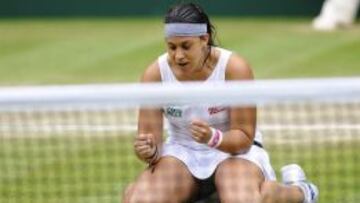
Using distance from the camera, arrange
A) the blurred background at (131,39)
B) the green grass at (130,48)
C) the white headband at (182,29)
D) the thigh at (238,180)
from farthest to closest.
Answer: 1. the blurred background at (131,39)
2. the green grass at (130,48)
3. the white headband at (182,29)
4. the thigh at (238,180)

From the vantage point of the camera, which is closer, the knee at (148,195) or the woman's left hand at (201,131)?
the woman's left hand at (201,131)

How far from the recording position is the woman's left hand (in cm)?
582

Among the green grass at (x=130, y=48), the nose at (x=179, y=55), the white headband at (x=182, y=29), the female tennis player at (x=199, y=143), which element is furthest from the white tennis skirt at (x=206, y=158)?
the green grass at (x=130, y=48)

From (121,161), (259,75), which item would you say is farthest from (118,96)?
(259,75)

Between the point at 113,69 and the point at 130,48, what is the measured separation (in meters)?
1.89

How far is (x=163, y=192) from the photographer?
238 inches

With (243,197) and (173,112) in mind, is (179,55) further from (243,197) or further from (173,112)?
(243,197)

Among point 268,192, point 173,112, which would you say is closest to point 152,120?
point 173,112

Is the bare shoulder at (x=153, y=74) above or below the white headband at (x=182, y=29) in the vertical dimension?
below

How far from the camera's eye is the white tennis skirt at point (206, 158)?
20.2 feet

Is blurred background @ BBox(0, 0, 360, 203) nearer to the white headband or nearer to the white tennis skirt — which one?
the white tennis skirt

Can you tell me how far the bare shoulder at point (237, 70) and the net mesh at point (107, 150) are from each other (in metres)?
1.70

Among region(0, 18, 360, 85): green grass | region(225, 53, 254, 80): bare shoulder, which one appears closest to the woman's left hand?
region(225, 53, 254, 80): bare shoulder

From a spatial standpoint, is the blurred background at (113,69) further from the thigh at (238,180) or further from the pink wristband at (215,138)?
the pink wristband at (215,138)
